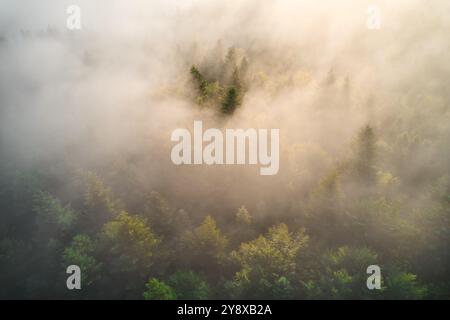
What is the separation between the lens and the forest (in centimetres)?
4275

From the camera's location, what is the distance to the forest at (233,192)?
4275cm

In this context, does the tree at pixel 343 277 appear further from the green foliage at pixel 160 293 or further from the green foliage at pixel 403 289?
the green foliage at pixel 160 293

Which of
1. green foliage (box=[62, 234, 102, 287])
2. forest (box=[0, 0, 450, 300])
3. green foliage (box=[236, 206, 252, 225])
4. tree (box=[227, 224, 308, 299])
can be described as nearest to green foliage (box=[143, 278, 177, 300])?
forest (box=[0, 0, 450, 300])

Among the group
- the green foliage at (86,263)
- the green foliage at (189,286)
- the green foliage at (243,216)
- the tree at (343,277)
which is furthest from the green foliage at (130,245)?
the tree at (343,277)

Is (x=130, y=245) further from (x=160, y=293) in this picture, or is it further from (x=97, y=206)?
(x=97, y=206)

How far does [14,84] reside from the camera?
Result: 133000 millimetres

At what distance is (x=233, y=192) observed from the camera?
197 feet

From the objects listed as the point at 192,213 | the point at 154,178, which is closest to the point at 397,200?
the point at 192,213

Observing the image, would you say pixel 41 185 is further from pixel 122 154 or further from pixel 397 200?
pixel 397 200

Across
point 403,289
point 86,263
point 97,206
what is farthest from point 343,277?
point 97,206

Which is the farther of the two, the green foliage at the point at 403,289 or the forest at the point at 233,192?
the forest at the point at 233,192

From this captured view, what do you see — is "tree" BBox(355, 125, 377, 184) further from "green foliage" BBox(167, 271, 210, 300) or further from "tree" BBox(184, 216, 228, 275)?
"green foliage" BBox(167, 271, 210, 300)

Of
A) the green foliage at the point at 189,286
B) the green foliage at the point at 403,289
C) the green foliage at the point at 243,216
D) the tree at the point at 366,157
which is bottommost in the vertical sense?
the green foliage at the point at 189,286
